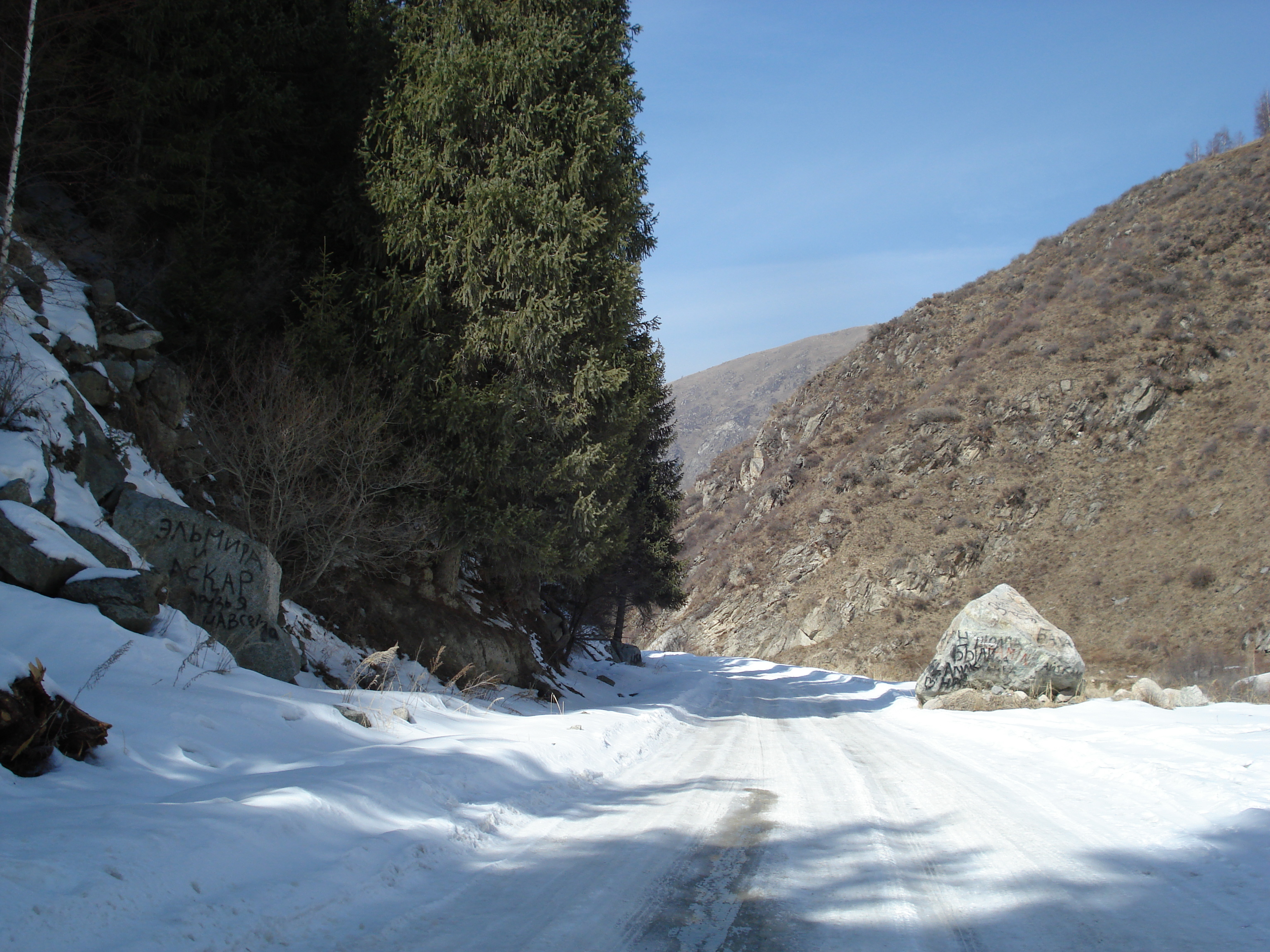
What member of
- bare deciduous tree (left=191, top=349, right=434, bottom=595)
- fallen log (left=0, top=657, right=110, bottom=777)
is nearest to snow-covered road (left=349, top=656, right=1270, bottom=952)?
fallen log (left=0, top=657, right=110, bottom=777)

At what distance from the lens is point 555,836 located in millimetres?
4805

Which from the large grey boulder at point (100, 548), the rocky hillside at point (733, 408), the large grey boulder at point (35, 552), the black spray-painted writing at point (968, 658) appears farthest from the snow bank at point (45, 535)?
the rocky hillside at point (733, 408)

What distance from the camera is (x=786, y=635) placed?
40.2 metres

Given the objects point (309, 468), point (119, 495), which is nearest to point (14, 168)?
point (119, 495)

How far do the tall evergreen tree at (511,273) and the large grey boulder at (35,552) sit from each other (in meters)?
5.51

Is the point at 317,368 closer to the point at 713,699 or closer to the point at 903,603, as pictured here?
the point at 713,699

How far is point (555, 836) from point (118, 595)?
4386 mm

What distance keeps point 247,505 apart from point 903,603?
111 feet

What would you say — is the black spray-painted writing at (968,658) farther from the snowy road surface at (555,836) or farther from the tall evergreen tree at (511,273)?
the tall evergreen tree at (511,273)

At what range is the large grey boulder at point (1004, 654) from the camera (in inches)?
542

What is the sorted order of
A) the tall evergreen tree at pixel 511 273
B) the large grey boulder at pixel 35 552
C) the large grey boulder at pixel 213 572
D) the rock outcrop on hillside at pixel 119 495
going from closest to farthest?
the large grey boulder at pixel 35 552 → the rock outcrop on hillside at pixel 119 495 → the large grey boulder at pixel 213 572 → the tall evergreen tree at pixel 511 273

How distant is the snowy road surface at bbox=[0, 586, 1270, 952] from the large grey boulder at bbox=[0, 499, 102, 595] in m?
0.33

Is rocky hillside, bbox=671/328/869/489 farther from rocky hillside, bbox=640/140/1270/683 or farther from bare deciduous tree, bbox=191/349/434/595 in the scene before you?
bare deciduous tree, bbox=191/349/434/595

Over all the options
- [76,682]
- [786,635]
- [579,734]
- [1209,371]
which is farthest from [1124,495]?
[76,682]
